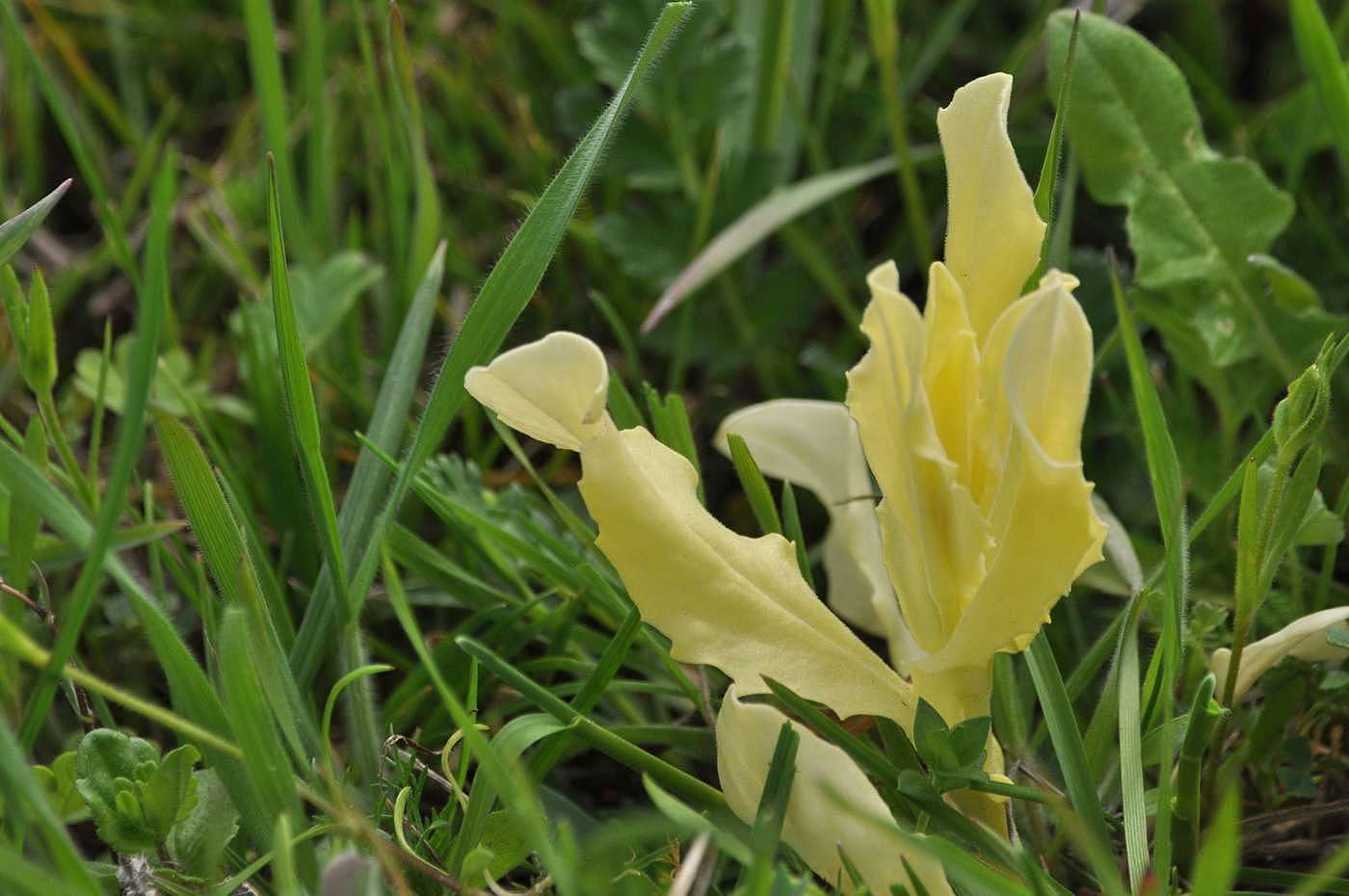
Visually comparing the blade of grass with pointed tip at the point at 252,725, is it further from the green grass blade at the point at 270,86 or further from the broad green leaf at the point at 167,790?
the green grass blade at the point at 270,86

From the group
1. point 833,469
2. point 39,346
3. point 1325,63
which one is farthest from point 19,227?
point 1325,63

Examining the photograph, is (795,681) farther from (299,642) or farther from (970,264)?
(299,642)

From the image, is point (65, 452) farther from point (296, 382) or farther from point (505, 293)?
point (505, 293)

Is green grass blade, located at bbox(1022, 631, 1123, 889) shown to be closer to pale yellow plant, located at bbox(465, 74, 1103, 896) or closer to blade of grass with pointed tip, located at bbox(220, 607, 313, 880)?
pale yellow plant, located at bbox(465, 74, 1103, 896)

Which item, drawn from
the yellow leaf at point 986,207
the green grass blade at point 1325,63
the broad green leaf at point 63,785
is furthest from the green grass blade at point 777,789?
the green grass blade at point 1325,63

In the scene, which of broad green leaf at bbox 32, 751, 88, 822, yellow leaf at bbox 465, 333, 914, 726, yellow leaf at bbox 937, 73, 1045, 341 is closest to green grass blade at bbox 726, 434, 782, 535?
yellow leaf at bbox 465, 333, 914, 726
